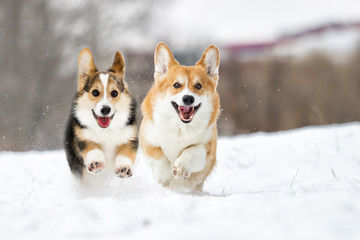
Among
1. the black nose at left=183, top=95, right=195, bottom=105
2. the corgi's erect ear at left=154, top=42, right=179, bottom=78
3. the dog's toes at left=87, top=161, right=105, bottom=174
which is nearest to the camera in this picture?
the dog's toes at left=87, top=161, right=105, bottom=174

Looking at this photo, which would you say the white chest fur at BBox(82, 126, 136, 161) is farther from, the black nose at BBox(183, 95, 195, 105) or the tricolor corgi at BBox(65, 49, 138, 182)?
the black nose at BBox(183, 95, 195, 105)

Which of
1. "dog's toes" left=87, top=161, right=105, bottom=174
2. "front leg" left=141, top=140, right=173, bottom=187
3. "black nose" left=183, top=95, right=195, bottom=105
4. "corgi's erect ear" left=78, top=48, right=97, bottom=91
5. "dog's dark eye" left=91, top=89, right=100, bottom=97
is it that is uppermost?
"corgi's erect ear" left=78, top=48, right=97, bottom=91

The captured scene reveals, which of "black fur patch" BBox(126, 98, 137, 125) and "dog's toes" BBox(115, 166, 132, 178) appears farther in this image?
"black fur patch" BBox(126, 98, 137, 125)

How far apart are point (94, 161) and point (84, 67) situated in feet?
2.97

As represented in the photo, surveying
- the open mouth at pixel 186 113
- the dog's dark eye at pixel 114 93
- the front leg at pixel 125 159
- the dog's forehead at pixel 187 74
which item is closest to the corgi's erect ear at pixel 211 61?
the dog's forehead at pixel 187 74

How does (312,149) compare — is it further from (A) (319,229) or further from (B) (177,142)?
(A) (319,229)

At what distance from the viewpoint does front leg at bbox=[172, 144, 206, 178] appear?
348 centimetres

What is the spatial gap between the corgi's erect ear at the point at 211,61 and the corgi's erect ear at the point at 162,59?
0.27 metres

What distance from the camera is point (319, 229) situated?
2.08 metres

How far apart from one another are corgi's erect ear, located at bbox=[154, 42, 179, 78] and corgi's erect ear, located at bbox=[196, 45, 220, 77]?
273mm

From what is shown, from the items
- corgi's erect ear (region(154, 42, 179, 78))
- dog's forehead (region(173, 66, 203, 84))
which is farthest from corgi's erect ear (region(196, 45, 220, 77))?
corgi's erect ear (region(154, 42, 179, 78))

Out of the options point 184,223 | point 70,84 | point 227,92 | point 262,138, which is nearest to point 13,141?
point 70,84

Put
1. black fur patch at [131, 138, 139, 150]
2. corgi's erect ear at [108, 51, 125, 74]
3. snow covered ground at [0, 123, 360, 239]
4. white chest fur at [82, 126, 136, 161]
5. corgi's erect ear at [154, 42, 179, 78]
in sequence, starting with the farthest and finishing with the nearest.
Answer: corgi's erect ear at [154, 42, 179, 78] → corgi's erect ear at [108, 51, 125, 74] → black fur patch at [131, 138, 139, 150] → white chest fur at [82, 126, 136, 161] → snow covered ground at [0, 123, 360, 239]

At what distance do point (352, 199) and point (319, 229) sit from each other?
0.57 meters
